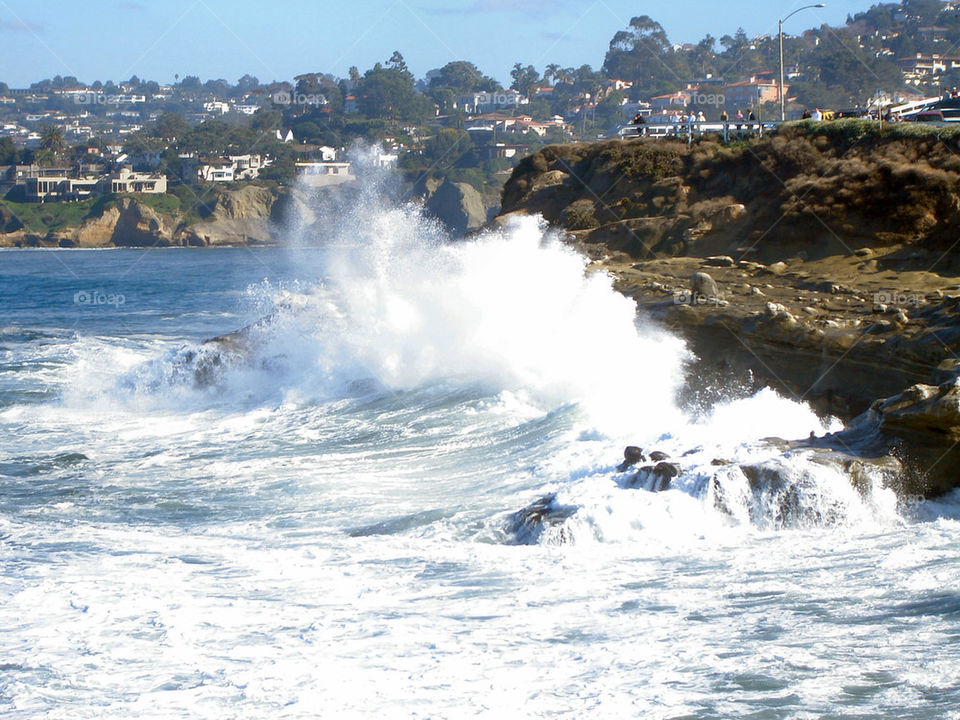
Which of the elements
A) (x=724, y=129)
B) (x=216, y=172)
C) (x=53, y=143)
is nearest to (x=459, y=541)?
(x=724, y=129)

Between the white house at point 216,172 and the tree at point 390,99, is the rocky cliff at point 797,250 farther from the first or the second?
the tree at point 390,99

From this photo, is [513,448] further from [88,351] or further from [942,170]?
[88,351]

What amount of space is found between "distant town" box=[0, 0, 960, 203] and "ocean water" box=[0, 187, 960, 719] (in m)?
58.9

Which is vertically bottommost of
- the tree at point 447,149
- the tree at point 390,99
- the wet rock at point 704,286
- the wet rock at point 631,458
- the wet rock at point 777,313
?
the wet rock at point 631,458

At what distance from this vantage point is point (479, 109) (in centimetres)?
15762

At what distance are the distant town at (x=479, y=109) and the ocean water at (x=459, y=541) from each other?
2318 inches

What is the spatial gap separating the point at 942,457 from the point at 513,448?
5.66m

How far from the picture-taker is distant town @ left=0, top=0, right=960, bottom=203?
347 feet

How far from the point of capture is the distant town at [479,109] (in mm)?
105750

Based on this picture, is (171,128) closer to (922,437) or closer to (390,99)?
(390,99)

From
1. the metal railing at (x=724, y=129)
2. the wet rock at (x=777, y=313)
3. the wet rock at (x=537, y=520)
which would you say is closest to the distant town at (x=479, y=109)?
the metal railing at (x=724, y=129)

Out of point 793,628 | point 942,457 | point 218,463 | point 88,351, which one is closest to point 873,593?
point 793,628

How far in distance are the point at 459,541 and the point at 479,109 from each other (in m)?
151

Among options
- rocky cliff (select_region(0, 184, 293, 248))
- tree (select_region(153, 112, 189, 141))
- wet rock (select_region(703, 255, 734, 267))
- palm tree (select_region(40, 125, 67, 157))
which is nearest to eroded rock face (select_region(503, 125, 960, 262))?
wet rock (select_region(703, 255, 734, 267))
